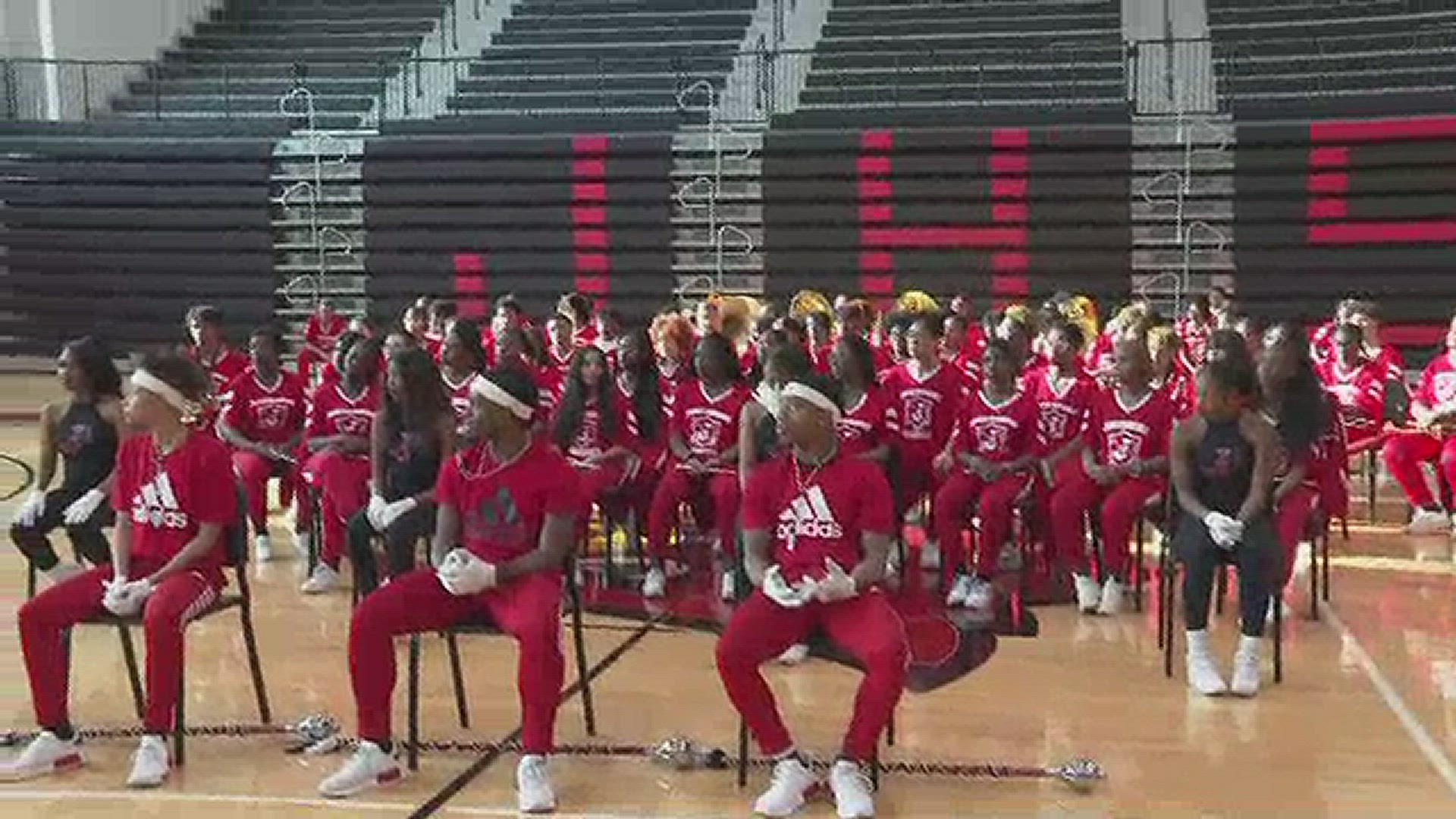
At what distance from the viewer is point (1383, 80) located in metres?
14.5

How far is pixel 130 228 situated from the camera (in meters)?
17.2

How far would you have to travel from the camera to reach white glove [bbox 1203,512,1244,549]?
18.1 feet

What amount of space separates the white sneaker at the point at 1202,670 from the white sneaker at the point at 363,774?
281 cm

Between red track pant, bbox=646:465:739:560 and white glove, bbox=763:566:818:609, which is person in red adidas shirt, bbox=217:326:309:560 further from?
white glove, bbox=763:566:818:609

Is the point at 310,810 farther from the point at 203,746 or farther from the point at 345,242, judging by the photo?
the point at 345,242

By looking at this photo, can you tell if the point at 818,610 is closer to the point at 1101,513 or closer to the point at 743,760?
the point at 743,760

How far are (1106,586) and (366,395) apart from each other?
137 inches

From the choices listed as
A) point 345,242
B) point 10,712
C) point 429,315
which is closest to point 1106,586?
point 10,712

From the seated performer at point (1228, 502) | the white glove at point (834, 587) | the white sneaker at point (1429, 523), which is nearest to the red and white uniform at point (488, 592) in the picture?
the white glove at point (834, 587)

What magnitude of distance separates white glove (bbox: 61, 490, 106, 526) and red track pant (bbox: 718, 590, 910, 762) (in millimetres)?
2406

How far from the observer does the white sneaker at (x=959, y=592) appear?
23.0 ft

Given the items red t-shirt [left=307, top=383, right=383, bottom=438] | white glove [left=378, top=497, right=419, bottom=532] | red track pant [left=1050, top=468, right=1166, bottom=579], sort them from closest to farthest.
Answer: white glove [left=378, top=497, right=419, bottom=532] < red track pant [left=1050, top=468, right=1166, bottom=579] < red t-shirt [left=307, top=383, right=383, bottom=438]

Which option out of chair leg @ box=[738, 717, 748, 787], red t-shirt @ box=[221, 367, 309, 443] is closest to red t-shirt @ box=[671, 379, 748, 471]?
red t-shirt @ box=[221, 367, 309, 443]

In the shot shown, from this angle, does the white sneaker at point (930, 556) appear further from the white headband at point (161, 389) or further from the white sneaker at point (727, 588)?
the white headband at point (161, 389)
